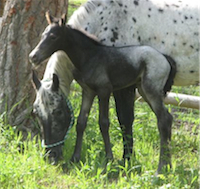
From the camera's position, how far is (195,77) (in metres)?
5.52

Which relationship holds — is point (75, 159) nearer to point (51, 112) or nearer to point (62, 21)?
point (51, 112)

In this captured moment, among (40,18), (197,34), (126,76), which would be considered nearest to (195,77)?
(197,34)

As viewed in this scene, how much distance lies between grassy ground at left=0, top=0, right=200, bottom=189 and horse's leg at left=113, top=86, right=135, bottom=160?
0.35ft

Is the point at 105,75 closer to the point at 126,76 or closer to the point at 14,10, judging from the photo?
the point at 126,76

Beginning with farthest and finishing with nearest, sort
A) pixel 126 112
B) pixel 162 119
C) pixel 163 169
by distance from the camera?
1. pixel 126 112
2. pixel 162 119
3. pixel 163 169

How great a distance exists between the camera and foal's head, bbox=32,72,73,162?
518 centimetres

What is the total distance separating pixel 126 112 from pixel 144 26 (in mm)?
1016

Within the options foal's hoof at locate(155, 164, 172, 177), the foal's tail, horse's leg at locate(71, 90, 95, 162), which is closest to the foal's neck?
horse's leg at locate(71, 90, 95, 162)

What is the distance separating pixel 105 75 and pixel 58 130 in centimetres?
74

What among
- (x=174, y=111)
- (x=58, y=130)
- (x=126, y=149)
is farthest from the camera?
(x=174, y=111)

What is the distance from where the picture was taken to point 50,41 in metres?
4.99

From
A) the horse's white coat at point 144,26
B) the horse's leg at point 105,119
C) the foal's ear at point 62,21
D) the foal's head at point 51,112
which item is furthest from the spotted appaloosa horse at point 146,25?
the horse's leg at point 105,119

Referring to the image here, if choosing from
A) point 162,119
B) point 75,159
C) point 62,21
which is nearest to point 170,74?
point 162,119

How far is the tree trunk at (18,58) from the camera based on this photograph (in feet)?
20.3
